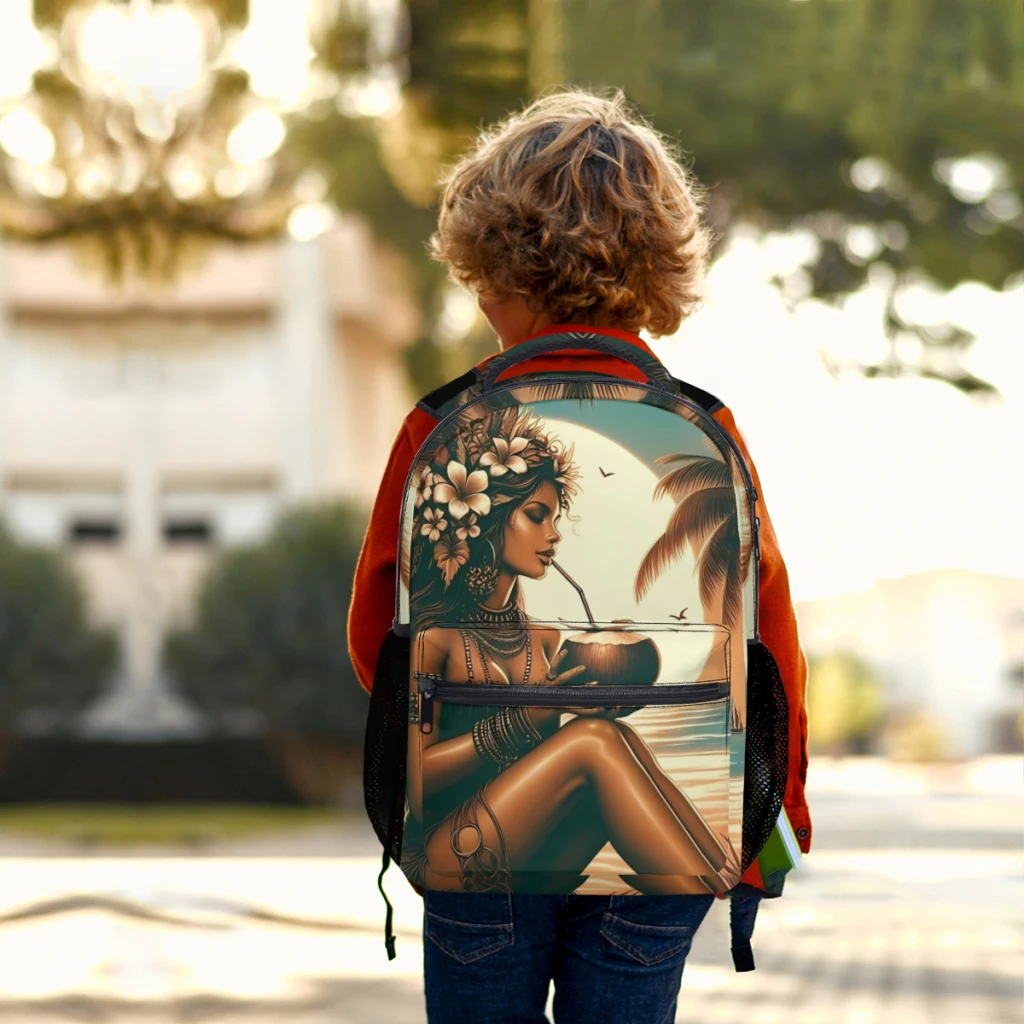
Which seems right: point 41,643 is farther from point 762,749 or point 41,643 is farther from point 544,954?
point 762,749

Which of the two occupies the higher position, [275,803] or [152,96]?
[152,96]

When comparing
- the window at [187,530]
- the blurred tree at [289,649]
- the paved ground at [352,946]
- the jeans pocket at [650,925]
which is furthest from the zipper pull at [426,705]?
the window at [187,530]

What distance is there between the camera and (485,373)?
1.87 metres

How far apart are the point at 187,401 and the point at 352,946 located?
16.4 meters

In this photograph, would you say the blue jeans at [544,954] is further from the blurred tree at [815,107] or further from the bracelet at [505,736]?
the blurred tree at [815,107]

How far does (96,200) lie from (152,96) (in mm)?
729

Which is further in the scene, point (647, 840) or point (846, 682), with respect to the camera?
point (846, 682)

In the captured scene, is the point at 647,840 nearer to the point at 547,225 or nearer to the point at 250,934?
the point at 547,225

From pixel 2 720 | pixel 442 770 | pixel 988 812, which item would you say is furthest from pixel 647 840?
pixel 2 720

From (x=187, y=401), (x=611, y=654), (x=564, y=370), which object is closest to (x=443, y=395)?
(x=564, y=370)

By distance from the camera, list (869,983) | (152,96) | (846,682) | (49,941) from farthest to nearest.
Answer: (846,682) < (152,96) < (49,941) < (869,983)

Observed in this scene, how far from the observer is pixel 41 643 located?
60.6ft

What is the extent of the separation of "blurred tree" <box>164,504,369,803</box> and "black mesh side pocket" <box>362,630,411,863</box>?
15576mm

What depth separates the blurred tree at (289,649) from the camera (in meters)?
17.7
